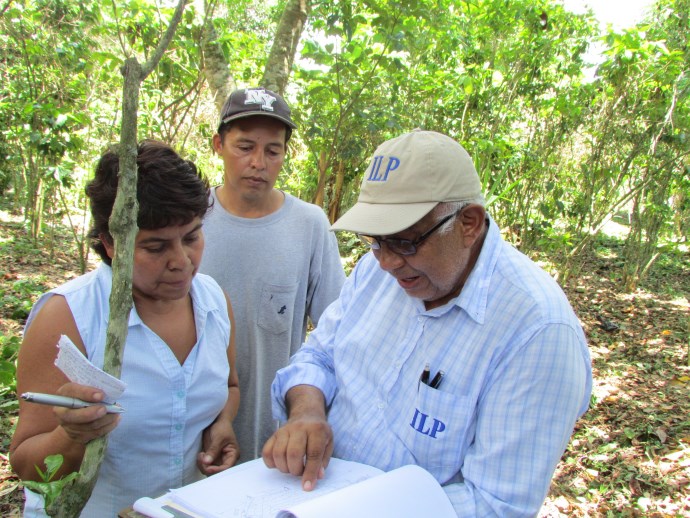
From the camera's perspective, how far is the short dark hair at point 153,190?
1.51 metres

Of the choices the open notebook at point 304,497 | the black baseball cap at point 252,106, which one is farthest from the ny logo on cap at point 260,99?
the open notebook at point 304,497

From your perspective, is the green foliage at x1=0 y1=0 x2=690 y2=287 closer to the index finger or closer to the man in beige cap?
the man in beige cap

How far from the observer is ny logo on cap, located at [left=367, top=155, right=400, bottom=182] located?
1535 mm

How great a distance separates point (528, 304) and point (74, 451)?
1209mm

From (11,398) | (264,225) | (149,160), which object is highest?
(149,160)

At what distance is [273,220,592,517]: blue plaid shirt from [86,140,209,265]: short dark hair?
25.6 inches

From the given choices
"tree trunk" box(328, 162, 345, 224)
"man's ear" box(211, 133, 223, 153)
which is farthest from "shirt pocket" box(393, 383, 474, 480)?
"tree trunk" box(328, 162, 345, 224)

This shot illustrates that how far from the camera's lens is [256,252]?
243 cm

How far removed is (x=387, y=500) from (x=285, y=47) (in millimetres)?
3175

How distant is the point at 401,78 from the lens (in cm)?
528

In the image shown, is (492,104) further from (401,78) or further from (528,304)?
(528,304)

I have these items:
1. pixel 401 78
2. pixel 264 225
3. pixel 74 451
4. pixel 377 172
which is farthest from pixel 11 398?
pixel 401 78

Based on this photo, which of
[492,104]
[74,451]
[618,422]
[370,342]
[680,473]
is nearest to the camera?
[74,451]

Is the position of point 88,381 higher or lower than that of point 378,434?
higher
